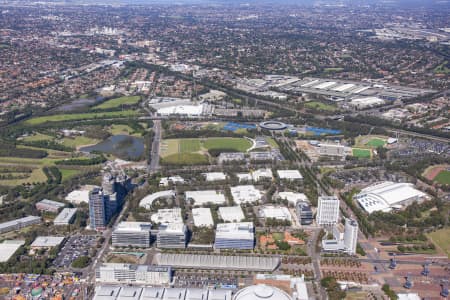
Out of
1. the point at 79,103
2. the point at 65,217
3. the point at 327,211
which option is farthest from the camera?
the point at 79,103

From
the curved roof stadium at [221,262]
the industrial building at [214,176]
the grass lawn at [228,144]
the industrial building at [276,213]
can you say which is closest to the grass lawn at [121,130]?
the grass lawn at [228,144]

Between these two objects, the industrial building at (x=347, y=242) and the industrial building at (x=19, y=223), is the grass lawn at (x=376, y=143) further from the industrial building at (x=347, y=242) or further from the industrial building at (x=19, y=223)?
the industrial building at (x=19, y=223)

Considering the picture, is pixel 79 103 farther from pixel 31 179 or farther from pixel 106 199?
pixel 106 199

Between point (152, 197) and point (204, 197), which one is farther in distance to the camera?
point (204, 197)

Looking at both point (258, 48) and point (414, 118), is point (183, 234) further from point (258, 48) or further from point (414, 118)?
point (258, 48)

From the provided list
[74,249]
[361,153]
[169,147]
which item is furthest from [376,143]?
[74,249]

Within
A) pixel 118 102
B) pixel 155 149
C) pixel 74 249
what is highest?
pixel 118 102

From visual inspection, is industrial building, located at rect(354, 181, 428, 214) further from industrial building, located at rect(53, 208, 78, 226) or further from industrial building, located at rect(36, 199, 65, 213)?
industrial building, located at rect(36, 199, 65, 213)
